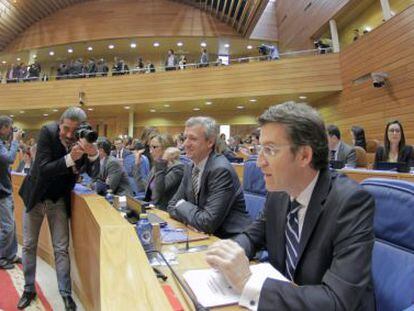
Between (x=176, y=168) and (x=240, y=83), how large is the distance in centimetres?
806

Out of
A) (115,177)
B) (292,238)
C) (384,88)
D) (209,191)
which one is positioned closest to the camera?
(292,238)

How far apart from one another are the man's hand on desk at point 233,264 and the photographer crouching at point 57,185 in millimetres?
1686

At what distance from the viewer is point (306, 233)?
116 cm


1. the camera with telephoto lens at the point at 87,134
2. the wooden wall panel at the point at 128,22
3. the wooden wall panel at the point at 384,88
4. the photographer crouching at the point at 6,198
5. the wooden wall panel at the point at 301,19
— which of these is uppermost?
the wooden wall panel at the point at 128,22

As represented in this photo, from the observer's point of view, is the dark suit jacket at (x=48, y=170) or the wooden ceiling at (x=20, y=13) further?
the wooden ceiling at (x=20, y=13)

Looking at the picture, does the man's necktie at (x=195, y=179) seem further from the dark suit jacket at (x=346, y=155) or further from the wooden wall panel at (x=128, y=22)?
the wooden wall panel at (x=128, y=22)

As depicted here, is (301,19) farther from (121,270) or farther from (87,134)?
(121,270)

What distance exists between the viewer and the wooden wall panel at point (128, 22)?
1428cm

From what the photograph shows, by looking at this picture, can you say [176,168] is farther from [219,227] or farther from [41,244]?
[41,244]

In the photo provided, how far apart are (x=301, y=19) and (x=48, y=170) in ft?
38.1

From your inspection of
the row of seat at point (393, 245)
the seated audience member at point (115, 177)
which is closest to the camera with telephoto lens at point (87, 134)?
the seated audience member at point (115, 177)

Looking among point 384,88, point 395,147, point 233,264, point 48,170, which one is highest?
point 384,88

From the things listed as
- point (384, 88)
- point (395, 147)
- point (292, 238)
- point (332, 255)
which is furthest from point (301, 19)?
point (332, 255)

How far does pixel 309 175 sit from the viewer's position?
1239 millimetres
